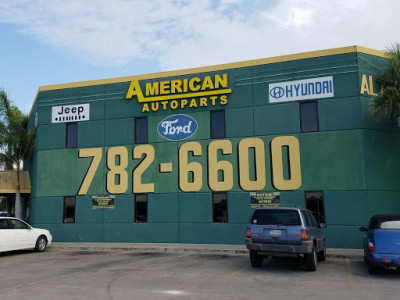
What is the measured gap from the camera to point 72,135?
68.5 feet

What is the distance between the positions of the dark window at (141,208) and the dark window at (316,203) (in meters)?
7.50

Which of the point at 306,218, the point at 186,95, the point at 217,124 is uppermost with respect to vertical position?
the point at 186,95

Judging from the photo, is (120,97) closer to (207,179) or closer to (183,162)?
(183,162)

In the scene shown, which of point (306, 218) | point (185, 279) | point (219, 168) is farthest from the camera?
point (219, 168)

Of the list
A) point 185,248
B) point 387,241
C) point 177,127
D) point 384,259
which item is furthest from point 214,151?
point 384,259

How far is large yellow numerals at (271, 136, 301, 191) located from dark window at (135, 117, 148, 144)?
20.6ft

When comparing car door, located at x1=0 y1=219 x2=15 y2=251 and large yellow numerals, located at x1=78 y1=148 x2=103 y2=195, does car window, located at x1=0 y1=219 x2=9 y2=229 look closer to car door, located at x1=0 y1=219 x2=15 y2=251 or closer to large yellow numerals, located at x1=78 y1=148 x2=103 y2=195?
car door, located at x1=0 y1=219 x2=15 y2=251

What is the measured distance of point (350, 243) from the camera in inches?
637

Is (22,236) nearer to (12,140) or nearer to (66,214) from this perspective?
(66,214)

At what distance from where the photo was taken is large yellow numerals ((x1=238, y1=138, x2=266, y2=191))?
17734mm

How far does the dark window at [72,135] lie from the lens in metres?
20.8

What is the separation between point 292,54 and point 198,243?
9.52 meters

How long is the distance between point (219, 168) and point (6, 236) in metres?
9.12

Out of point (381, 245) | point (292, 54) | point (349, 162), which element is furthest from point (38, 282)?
point (292, 54)
